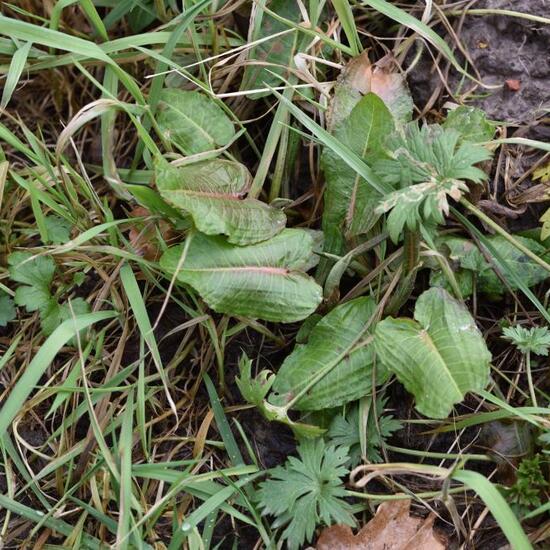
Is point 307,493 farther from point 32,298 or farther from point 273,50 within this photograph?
point 273,50

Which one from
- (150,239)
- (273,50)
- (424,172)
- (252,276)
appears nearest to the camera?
(424,172)

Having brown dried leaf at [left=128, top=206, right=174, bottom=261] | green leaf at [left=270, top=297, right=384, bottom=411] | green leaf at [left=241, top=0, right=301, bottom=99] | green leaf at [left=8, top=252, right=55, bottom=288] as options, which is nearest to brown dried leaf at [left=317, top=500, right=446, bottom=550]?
green leaf at [left=270, top=297, right=384, bottom=411]

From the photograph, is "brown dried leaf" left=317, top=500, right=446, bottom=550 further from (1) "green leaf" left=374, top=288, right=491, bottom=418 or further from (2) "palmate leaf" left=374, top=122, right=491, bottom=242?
(2) "palmate leaf" left=374, top=122, right=491, bottom=242

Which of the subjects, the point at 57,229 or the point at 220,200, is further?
the point at 57,229

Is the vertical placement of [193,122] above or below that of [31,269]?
above

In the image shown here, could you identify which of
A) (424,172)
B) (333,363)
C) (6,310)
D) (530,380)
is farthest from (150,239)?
(530,380)

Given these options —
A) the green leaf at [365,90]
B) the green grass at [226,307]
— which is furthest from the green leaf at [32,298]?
the green leaf at [365,90]
